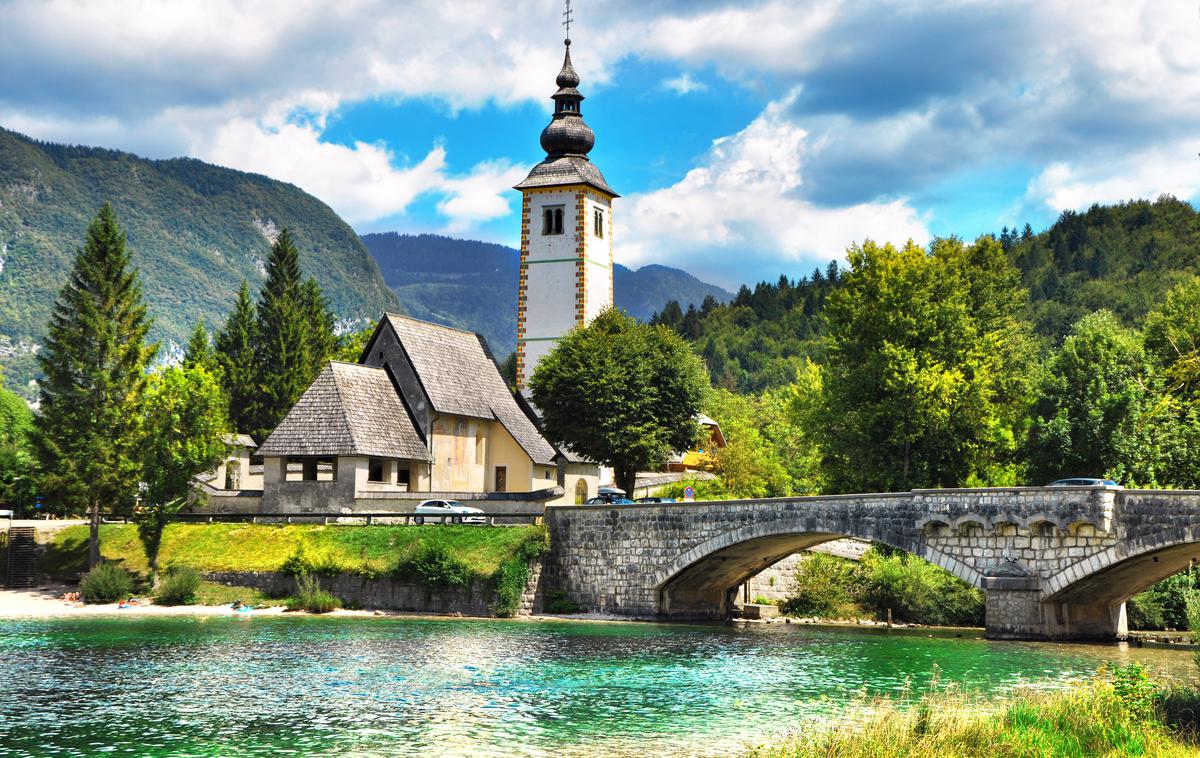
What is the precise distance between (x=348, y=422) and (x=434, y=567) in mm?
11179

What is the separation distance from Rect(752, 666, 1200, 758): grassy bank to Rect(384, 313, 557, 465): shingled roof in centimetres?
4262

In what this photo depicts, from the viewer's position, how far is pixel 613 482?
2805 inches

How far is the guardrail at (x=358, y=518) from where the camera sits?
53.0 meters

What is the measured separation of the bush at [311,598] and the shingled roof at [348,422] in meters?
7.64

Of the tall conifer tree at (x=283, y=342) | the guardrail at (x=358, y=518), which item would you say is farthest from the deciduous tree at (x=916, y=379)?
the tall conifer tree at (x=283, y=342)

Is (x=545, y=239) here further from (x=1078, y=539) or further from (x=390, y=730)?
(x=390, y=730)

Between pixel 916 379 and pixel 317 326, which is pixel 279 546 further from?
pixel 317 326

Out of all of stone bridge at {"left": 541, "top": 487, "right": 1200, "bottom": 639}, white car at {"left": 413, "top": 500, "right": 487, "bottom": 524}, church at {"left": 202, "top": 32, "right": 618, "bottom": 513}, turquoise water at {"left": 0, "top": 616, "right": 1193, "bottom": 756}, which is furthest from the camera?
church at {"left": 202, "top": 32, "right": 618, "bottom": 513}

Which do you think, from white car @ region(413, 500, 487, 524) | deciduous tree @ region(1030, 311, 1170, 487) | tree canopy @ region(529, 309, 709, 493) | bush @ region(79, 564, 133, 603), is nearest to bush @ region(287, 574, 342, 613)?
white car @ region(413, 500, 487, 524)

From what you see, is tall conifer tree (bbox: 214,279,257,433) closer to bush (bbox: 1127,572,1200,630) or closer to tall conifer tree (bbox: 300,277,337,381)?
tall conifer tree (bbox: 300,277,337,381)

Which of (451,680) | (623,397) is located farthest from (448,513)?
(451,680)

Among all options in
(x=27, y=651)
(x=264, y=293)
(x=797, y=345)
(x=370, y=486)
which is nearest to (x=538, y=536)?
(x=370, y=486)

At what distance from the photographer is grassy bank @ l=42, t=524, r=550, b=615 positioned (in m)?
49.7

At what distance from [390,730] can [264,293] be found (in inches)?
2562
